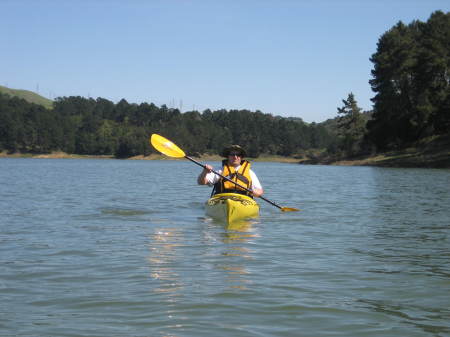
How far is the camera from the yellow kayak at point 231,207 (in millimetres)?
14203

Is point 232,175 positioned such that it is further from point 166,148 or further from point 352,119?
point 352,119

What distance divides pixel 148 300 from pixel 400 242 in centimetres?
648

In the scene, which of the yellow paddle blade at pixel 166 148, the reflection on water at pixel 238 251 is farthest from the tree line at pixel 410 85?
the reflection on water at pixel 238 251

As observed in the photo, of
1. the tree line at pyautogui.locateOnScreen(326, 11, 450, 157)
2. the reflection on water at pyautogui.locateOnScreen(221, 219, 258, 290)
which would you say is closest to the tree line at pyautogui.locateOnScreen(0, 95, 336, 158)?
the tree line at pyautogui.locateOnScreen(326, 11, 450, 157)

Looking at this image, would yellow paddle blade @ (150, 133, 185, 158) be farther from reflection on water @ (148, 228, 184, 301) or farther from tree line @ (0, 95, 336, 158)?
tree line @ (0, 95, 336, 158)

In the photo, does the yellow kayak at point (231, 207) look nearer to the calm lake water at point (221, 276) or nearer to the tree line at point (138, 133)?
the calm lake water at point (221, 276)

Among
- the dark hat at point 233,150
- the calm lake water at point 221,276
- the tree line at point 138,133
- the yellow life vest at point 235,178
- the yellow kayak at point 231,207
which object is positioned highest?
the tree line at point 138,133

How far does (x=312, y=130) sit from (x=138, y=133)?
211 ft

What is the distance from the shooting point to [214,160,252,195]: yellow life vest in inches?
591

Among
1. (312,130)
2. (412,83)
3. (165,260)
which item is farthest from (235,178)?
(312,130)

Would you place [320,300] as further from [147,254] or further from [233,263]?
[147,254]

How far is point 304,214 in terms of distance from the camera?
16.9 meters

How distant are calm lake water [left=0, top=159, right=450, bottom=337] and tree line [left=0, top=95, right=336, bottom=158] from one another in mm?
137779

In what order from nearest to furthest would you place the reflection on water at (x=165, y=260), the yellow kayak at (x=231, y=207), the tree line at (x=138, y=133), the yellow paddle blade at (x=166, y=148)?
the reflection on water at (x=165, y=260) → the yellow kayak at (x=231, y=207) → the yellow paddle blade at (x=166, y=148) → the tree line at (x=138, y=133)
